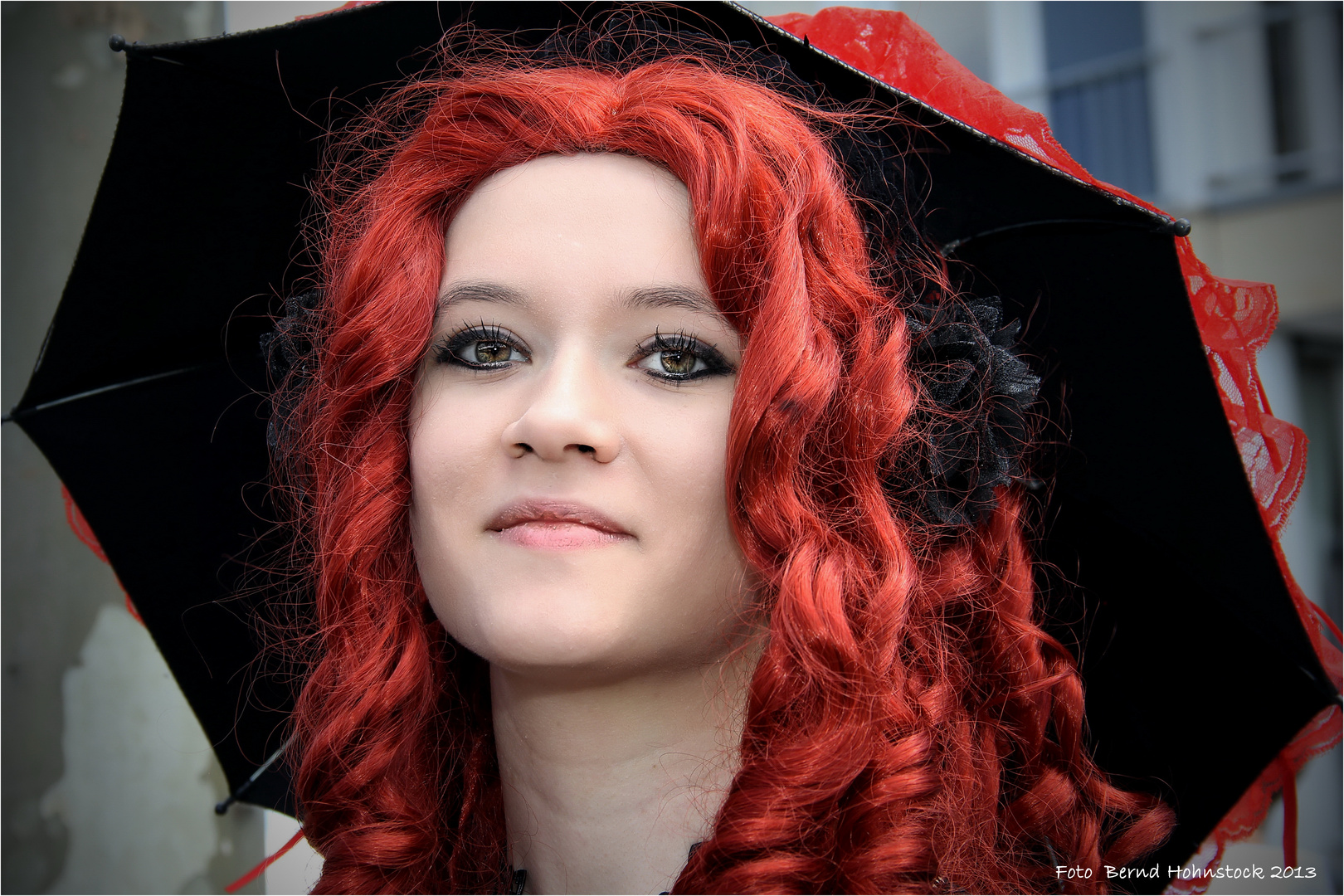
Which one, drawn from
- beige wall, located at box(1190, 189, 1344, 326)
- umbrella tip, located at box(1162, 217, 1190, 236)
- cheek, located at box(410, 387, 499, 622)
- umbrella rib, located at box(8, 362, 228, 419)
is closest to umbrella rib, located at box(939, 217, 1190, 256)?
umbrella tip, located at box(1162, 217, 1190, 236)

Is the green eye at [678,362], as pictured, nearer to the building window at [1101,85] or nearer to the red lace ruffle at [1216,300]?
the red lace ruffle at [1216,300]

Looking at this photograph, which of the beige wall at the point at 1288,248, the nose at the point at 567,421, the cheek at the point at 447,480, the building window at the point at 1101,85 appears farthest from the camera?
the building window at the point at 1101,85

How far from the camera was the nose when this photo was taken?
4.22ft

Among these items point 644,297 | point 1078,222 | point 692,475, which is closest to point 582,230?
point 644,297

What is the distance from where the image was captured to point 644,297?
1350 millimetres

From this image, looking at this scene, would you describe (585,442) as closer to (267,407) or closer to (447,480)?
(447,480)

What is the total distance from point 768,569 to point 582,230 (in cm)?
59

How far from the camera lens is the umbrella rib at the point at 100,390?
1.77m

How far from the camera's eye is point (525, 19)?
65.1 inches

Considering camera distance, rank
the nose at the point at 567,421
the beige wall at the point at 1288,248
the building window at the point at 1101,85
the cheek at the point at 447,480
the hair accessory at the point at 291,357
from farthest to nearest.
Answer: the building window at the point at 1101,85
the beige wall at the point at 1288,248
the hair accessory at the point at 291,357
the cheek at the point at 447,480
the nose at the point at 567,421

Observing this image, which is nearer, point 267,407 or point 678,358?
Answer: point 678,358

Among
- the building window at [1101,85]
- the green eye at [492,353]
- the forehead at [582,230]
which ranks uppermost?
the building window at [1101,85]

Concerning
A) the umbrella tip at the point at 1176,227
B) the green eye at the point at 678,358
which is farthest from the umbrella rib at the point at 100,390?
the umbrella tip at the point at 1176,227

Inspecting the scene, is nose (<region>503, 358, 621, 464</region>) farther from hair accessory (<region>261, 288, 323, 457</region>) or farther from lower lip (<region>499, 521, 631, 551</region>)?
hair accessory (<region>261, 288, 323, 457</region>)
